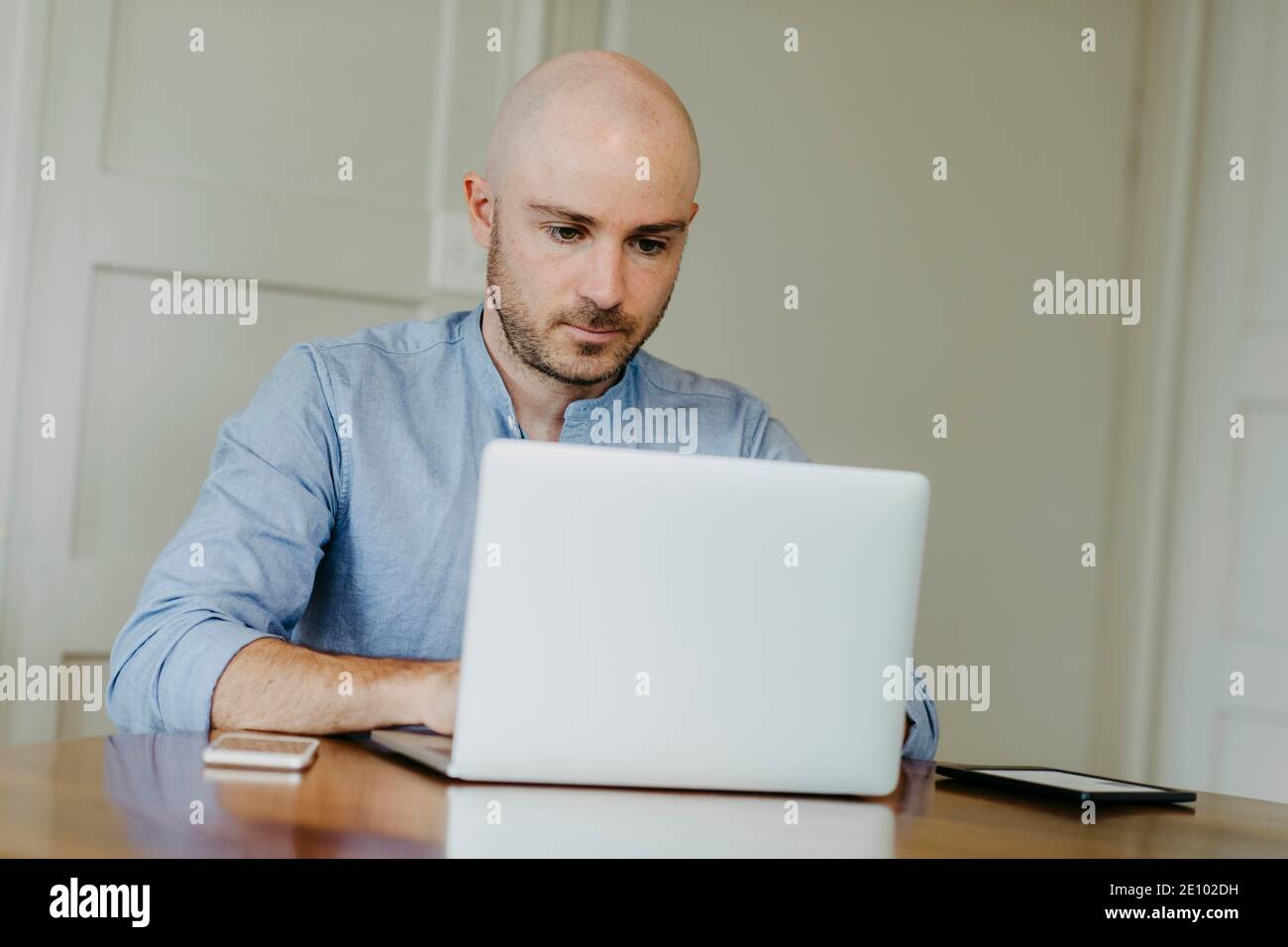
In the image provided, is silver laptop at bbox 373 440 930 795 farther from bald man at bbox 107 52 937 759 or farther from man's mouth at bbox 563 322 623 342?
man's mouth at bbox 563 322 623 342

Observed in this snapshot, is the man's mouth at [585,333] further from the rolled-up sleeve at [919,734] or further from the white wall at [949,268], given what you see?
the white wall at [949,268]

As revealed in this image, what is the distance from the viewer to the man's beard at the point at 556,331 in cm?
180

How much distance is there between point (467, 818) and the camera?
36.8 inches

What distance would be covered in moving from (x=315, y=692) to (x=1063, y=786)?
2.19 ft

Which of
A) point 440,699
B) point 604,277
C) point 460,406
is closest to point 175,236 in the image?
point 460,406

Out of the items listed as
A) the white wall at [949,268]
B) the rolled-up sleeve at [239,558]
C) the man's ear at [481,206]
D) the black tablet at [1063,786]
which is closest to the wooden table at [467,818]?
the black tablet at [1063,786]

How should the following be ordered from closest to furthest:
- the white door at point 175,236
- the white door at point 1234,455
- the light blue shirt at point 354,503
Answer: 1. the light blue shirt at point 354,503
2. the white door at point 175,236
3. the white door at point 1234,455

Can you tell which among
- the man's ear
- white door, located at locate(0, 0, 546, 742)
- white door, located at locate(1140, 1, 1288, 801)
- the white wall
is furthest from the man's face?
white door, located at locate(1140, 1, 1288, 801)

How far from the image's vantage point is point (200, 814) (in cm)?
90

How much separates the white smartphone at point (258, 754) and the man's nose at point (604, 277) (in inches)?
30.9

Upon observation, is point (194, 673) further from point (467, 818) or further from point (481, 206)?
point (481, 206)

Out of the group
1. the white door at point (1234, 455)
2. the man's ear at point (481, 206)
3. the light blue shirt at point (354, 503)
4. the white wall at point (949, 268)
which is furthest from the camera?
the white door at point (1234, 455)

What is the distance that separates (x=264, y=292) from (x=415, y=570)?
0.88 meters
